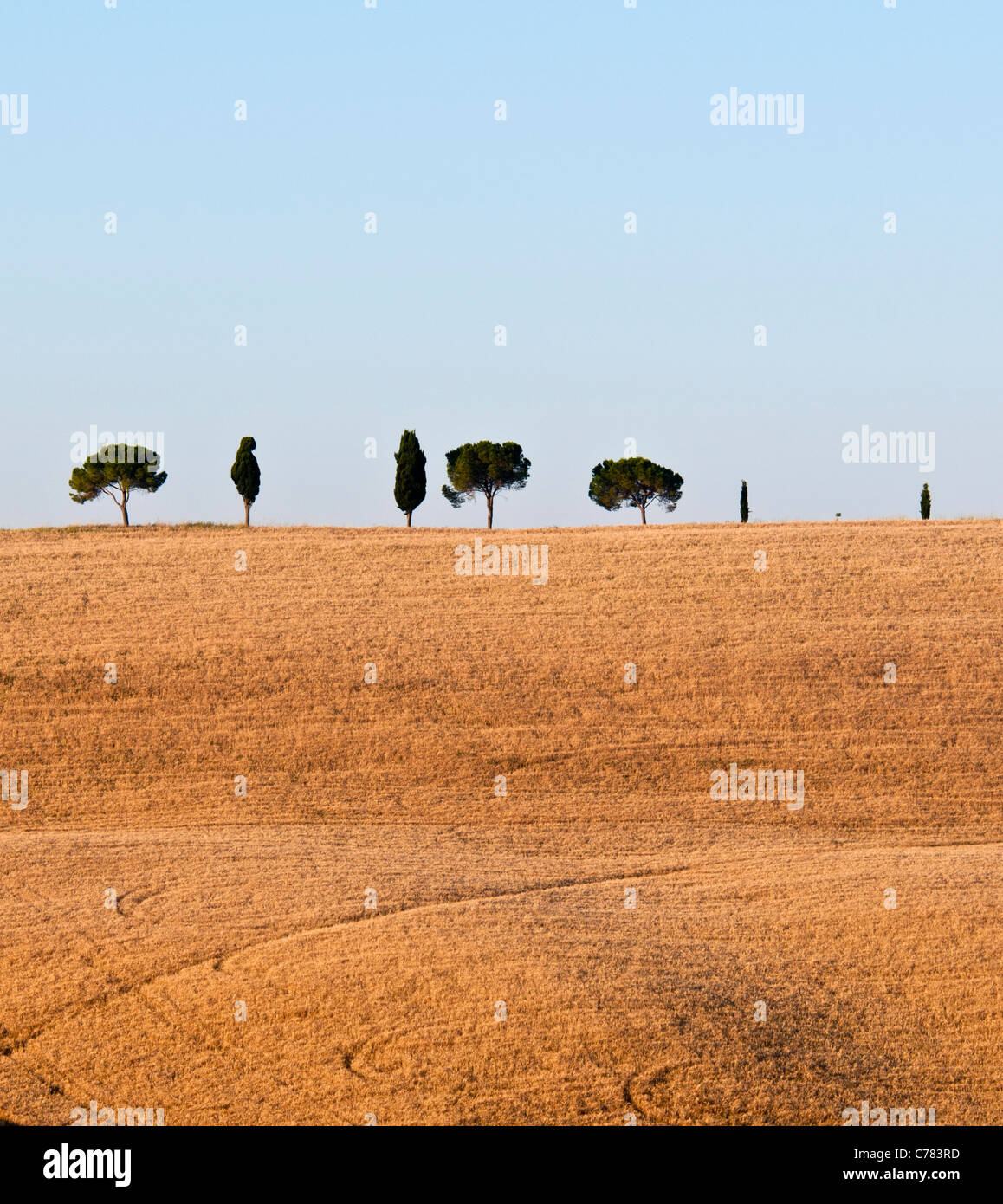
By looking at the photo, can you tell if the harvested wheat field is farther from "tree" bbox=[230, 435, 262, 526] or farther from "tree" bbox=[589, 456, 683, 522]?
"tree" bbox=[589, 456, 683, 522]

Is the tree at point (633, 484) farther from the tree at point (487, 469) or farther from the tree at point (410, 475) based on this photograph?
the tree at point (410, 475)

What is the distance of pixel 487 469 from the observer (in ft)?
269

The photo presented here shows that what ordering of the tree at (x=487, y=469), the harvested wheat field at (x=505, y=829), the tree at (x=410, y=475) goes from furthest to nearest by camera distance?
the tree at (x=487, y=469) < the tree at (x=410, y=475) < the harvested wheat field at (x=505, y=829)

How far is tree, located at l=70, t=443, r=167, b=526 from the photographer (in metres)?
76.3

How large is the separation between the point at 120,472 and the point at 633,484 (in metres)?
33.7

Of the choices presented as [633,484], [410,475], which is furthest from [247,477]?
[633,484]

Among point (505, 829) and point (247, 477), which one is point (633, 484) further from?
point (505, 829)

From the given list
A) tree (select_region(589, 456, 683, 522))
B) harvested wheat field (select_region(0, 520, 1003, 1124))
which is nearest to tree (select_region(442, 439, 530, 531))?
tree (select_region(589, 456, 683, 522))

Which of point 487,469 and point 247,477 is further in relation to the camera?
point 487,469

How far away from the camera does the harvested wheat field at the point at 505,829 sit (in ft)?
38.6

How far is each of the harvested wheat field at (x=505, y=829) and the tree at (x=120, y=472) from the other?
74.8ft

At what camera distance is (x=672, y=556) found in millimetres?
46000

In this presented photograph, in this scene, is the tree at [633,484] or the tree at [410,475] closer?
the tree at [410,475]

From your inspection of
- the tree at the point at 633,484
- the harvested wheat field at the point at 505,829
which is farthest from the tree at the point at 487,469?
the harvested wheat field at the point at 505,829
